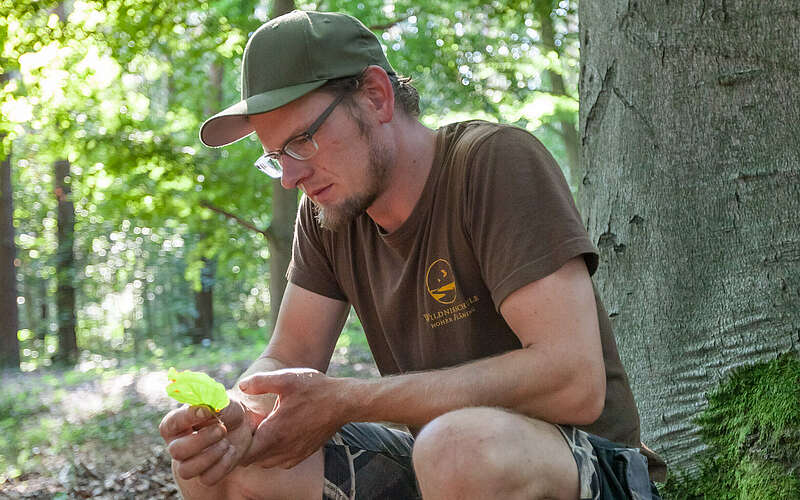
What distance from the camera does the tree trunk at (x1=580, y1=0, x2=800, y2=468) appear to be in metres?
2.50

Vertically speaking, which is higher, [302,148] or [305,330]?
[302,148]

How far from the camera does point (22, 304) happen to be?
2128 cm

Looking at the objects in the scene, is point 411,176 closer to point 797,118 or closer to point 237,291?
point 797,118

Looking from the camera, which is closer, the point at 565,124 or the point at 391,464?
the point at 391,464

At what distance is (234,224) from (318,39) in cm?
461

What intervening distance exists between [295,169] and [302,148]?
68 mm

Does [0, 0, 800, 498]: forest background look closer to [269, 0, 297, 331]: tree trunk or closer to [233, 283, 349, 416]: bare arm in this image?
[269, 0, 297, 331]: tree trunk

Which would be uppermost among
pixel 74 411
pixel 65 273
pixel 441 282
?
pixel 441 282

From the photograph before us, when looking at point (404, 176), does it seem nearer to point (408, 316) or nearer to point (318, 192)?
point (318, 192)

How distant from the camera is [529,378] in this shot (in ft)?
6.01

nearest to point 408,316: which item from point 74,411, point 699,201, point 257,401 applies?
point 257,401

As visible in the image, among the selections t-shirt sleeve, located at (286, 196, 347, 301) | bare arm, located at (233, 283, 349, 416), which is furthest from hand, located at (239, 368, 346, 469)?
t-shirt sleeve, located at (286, 196, 347, 301)

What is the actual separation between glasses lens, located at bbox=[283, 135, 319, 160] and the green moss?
1.57 m

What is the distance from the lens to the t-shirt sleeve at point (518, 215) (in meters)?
1.88
